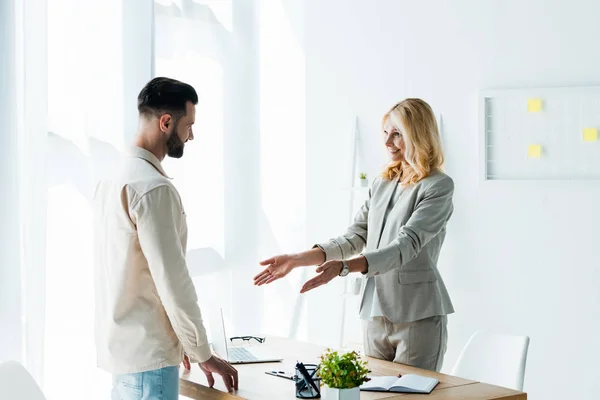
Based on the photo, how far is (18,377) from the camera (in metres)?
2.34

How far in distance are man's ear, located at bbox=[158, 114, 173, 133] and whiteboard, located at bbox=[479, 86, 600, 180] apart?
231cm

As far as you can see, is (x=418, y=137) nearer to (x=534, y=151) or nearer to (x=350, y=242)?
(x=350, y=242)

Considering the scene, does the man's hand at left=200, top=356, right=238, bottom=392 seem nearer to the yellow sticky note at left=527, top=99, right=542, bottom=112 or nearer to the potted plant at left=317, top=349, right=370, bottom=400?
the potted plant at left=317, top=349, right=370, bottom=400

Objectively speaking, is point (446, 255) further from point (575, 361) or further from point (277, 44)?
point (277, 44)

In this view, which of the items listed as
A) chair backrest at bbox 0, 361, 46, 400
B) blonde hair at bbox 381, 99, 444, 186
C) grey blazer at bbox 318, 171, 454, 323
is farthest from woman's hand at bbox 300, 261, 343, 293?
chair backrest at bbox 0, 361, 46, 400

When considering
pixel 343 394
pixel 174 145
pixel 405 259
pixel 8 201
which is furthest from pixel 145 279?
pixel 405 259

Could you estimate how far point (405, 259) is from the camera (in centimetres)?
277

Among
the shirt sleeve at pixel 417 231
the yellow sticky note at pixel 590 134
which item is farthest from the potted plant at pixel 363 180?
the shirt sleeve at pixel 417 231

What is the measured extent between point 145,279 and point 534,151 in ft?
8.32

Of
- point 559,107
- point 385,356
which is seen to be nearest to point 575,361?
point 559,107

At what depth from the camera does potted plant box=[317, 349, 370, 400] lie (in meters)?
2.10

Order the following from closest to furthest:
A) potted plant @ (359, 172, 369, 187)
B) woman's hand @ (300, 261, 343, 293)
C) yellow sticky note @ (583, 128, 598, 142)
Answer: woman's hand @ (300, 261, 343, 293) → yellow sticky note @ (583, 128, 598, 142) → potted plant @ (359, 172, 369, 187)

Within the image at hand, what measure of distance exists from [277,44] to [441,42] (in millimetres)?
1062

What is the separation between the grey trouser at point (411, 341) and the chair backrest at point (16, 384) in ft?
3.91
